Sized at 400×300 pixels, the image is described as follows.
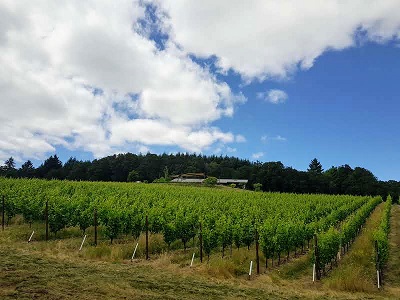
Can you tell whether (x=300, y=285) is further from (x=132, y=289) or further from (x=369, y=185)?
(x=369, y=185)

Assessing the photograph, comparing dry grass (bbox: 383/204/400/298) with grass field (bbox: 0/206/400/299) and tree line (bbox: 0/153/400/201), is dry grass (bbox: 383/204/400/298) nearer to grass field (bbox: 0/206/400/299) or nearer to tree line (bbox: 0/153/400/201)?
grass field (bbox: 0/206/400/299)

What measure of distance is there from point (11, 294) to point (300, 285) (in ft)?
36.5

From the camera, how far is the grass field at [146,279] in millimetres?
10820

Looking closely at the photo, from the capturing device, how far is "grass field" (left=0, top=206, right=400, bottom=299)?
10820 mm

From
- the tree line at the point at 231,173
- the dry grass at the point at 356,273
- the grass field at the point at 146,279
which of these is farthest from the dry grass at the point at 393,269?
the tree line at the point at 231,173

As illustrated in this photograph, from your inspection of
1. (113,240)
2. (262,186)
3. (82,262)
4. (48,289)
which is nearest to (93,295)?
(48,289)

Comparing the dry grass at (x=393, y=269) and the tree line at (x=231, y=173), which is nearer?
the dry grass at (x=393, y=269)

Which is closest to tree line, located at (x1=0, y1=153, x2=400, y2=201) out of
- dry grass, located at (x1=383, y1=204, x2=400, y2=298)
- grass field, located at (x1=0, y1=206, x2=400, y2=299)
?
dry grass, located at (x1=383, y1=204, x2=400, y2=298)

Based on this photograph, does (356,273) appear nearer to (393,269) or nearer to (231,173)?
(393,269)

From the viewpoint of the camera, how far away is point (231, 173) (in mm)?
127500

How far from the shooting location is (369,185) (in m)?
97.7

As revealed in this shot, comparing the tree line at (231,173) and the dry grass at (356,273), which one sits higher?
the tree line at (231,173)

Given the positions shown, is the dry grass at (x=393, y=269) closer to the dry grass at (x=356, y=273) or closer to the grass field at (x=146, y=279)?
the grass field at (x=146, y=279)

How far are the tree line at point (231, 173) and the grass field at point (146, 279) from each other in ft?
214
